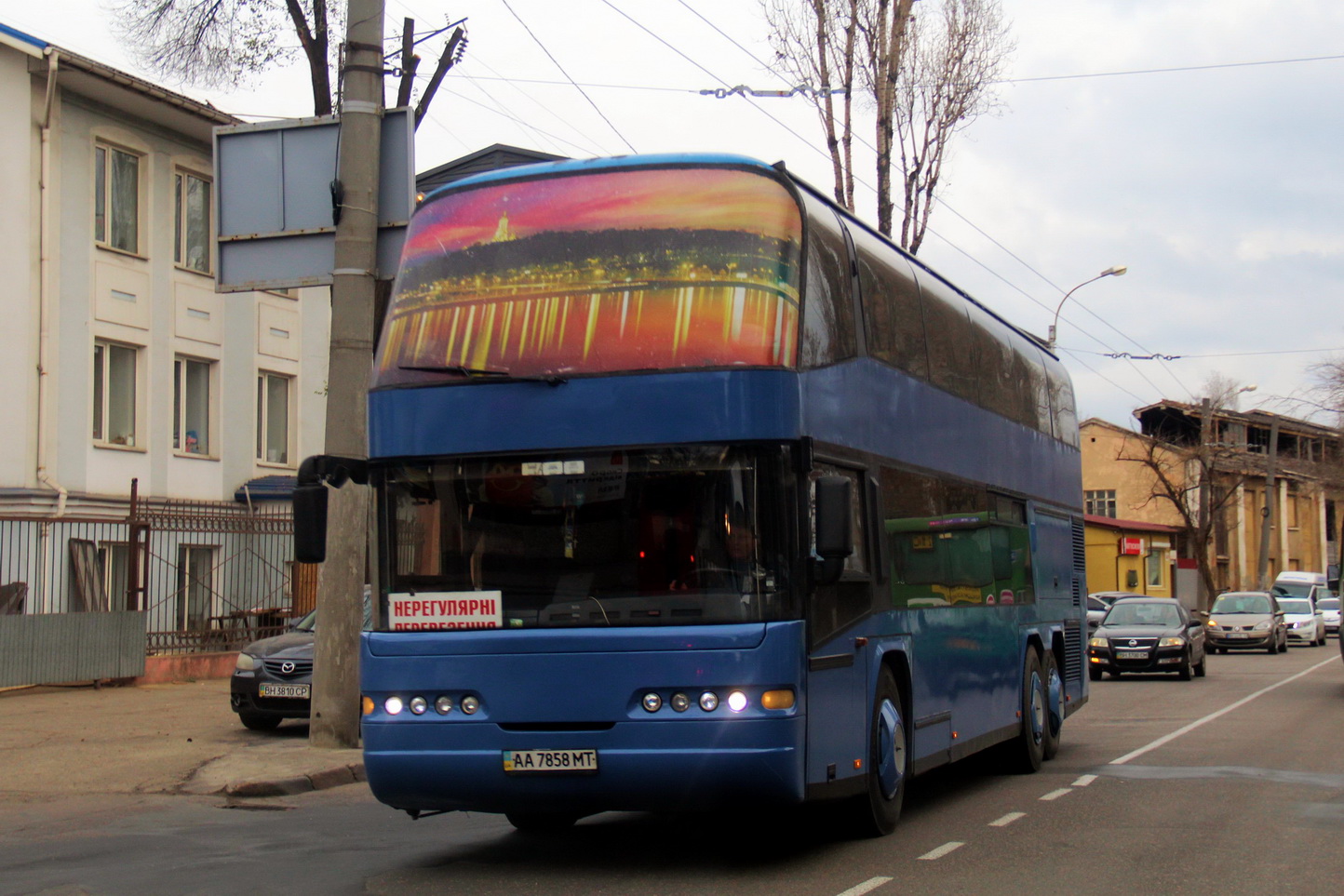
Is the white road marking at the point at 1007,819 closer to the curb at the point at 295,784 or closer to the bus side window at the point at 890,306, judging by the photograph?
the bus side window at the point at 890,306

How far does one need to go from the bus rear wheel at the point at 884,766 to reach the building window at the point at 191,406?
1952 cm

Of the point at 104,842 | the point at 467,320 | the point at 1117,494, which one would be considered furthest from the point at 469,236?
the point at 1117,494

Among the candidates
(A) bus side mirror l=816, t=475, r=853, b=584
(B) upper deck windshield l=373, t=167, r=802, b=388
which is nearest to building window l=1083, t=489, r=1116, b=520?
(B) upper deck windshield l=373, t=167, r=802, b=388

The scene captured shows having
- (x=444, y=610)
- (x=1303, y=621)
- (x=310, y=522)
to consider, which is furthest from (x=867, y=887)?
(x=1303, y=621)

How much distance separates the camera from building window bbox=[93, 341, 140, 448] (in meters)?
25.1

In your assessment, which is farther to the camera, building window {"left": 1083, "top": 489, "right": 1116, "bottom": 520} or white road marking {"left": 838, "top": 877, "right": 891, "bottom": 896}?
building window {"left": 1083, "top": 489, "right": 1116, "bottom": 520}

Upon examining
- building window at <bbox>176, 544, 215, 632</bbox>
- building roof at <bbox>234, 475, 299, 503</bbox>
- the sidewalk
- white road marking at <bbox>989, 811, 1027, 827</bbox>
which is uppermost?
building roof at <bbox>234, 475, 299, 503</bbox>

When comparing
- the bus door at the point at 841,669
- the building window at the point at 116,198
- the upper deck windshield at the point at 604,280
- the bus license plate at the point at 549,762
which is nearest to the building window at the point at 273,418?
the building window at the point at 116,198

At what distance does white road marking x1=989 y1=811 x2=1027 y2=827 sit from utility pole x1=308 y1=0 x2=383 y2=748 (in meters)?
6.32

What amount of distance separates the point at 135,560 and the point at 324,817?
460 inches

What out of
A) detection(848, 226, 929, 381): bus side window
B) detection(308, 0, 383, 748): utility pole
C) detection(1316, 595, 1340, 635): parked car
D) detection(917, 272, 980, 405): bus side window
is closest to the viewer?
detection(848, 226, 929, 381): bus side window

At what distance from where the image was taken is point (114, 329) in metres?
25.2

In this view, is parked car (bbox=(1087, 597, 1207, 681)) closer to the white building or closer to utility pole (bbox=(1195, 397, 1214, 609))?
the white building

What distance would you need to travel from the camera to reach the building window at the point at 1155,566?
65688 mm
